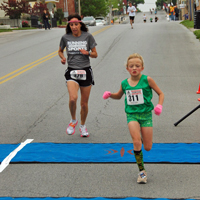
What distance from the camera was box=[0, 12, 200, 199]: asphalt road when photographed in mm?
4891

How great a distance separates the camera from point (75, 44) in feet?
22.4

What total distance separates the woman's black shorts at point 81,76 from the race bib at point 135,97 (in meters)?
1.95

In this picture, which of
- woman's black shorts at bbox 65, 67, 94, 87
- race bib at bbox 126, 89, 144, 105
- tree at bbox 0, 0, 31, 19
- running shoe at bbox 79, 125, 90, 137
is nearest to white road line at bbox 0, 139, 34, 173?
running shoe at bbox 79, 125, 90, 137

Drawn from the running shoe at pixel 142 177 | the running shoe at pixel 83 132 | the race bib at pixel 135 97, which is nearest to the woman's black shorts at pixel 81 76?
the running shoe at pixel 83 132

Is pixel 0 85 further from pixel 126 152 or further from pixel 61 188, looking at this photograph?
pixel 61 188

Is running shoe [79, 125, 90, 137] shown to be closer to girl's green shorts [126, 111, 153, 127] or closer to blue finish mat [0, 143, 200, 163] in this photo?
blue finish mat [0, 143, 200, 163]

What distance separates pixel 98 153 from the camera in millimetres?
6160

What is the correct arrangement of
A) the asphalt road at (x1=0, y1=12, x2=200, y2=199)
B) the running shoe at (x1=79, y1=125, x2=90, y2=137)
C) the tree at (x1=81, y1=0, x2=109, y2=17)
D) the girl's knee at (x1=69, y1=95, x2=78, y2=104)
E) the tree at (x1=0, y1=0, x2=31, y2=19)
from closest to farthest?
the asphalt road at (x1=0, y1=12, x2=200, y2=199) → the girl's knee at (x1=69, y1=95, x2=78, y2=104) → the running shoe at (x1=79, y1=125, x2=90, y2=137) → the tree at (x1=0, y1=0, x2=31, y2=19) → the tree at (x1=81, y1=0, x2=109, y2=17)

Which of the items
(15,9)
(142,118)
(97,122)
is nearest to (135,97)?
(142,118)

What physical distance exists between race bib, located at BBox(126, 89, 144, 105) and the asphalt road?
964 millimetres

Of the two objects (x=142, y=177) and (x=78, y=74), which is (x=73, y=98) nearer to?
(x=78, y=74)

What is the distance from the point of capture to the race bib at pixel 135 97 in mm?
4988

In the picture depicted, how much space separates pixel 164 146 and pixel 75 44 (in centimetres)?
219

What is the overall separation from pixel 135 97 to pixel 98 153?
4.94 feet
